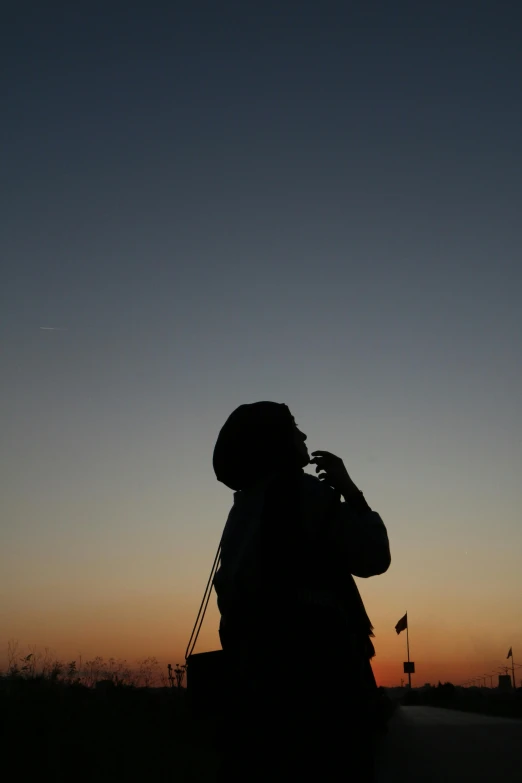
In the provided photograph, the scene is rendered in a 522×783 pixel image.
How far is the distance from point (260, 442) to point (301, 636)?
2.13 ft

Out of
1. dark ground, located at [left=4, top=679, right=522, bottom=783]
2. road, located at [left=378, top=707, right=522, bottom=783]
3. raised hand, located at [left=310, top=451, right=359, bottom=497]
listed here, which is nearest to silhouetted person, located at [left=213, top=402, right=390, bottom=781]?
raised hand, located at [left=310, top=451, right=359, bottom=497]

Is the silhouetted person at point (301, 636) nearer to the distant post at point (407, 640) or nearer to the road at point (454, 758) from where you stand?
the road at point (454, 758)

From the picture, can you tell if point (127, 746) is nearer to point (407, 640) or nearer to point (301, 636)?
point (301, 636)

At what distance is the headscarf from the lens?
8.84ft

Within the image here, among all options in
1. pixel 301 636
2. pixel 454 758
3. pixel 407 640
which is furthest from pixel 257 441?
pixel 407 640

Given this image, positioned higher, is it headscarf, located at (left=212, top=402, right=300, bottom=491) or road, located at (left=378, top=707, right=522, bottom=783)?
headscarf, located at (left=212, top=402, right=300, bottom=491)

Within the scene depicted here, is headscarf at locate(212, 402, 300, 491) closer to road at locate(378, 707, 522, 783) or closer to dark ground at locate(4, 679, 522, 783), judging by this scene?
dark ground at locate(4, 679, 522, 783)

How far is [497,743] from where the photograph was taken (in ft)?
42.3

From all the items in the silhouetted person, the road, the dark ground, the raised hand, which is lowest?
the road

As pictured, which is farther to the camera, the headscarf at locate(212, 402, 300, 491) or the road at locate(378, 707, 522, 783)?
the road at locate(378, 707, 522, 783)

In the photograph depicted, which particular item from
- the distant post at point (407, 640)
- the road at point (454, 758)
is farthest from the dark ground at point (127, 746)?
the distant post at point (407, 640)

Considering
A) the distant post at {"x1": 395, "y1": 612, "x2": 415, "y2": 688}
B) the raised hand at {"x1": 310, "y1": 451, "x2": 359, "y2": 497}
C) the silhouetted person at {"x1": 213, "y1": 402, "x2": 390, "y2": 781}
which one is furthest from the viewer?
the distant post at {"x1": 395, "y1": 612, "x2": 415, "y2": 688}

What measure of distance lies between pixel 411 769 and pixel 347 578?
344 inches

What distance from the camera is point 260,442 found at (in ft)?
8.91
